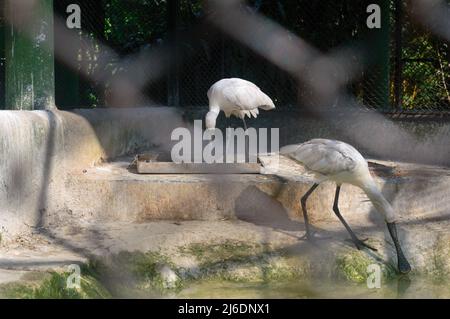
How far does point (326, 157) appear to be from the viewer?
167 inches

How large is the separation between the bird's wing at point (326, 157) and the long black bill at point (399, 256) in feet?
1.40

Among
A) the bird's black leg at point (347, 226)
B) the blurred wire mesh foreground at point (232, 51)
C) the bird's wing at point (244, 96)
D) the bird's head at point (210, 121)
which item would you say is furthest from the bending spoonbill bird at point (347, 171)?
the blurred wire mesh foreground at point (232, 51)

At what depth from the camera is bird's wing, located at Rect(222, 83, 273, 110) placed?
5.51 m

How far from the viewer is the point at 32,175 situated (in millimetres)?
4266

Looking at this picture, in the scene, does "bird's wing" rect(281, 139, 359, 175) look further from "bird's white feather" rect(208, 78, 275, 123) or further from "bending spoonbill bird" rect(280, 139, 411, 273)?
"bird's white feather" rect(208, 78, 275, 123)

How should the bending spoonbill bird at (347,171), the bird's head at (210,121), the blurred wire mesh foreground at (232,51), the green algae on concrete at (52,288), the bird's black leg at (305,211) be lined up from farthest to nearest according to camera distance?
the blurred wire mesh foreground at (232,51) → the bird's head at (210,121) → the bird's black leg at (305,211) → the bending spoonbill bird at (347,171) → the green algae on concrete at (52,288)

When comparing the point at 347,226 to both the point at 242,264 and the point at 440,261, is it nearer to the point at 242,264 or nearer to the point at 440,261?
the point at 440,261

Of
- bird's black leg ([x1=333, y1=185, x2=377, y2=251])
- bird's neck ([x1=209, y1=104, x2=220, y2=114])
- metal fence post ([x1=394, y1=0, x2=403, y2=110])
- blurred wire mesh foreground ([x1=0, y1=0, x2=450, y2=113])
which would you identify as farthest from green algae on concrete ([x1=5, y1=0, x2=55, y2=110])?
metal fence post ([x1=394, y1=0, x2=403, y2=110])

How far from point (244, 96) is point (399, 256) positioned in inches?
76.1

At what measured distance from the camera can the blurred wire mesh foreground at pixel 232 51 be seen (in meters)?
6.34

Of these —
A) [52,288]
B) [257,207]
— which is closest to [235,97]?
[257,207]

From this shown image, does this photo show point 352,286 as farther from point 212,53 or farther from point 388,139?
point 212,53

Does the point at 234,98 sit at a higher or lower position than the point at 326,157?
higher

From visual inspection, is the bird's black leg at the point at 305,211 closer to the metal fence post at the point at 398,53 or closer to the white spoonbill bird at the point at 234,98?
the white spoonbill bird at the point at 234,98
